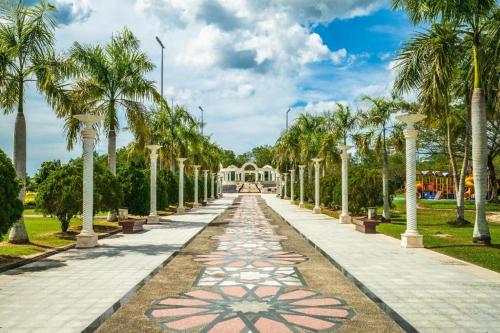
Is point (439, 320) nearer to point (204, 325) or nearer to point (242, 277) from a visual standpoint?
point (204, 325)

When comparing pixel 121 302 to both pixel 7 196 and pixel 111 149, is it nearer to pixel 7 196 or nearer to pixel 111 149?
pixel 7 196

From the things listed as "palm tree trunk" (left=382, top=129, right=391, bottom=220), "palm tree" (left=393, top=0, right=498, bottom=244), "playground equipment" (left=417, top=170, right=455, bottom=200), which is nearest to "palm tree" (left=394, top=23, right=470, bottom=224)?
"palm tree" (left=393, top=0, right=498, bottom=244)

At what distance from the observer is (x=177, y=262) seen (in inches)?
409

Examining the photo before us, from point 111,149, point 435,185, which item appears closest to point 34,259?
point 111,149

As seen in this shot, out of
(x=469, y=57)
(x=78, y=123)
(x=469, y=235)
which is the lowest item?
(x=469, y=235)

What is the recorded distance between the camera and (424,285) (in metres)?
7.79

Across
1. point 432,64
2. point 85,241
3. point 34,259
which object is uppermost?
point 432,64

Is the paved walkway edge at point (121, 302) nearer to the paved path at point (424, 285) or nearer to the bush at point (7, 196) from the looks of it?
the bush at point (7, 196)

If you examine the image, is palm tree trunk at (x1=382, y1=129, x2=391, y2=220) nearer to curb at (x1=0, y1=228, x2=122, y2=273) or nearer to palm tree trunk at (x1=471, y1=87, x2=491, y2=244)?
palm tree trunk at (x1=471, y1=87, x2=491, y2=244)

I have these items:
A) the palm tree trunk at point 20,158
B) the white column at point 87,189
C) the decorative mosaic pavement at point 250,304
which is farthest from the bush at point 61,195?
the decorative mosaic pavement at point 250,304

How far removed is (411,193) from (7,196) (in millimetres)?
10174

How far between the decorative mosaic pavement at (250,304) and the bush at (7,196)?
4256 millimetres

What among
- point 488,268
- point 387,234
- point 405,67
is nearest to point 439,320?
point 488,268

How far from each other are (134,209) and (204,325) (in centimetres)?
1727
